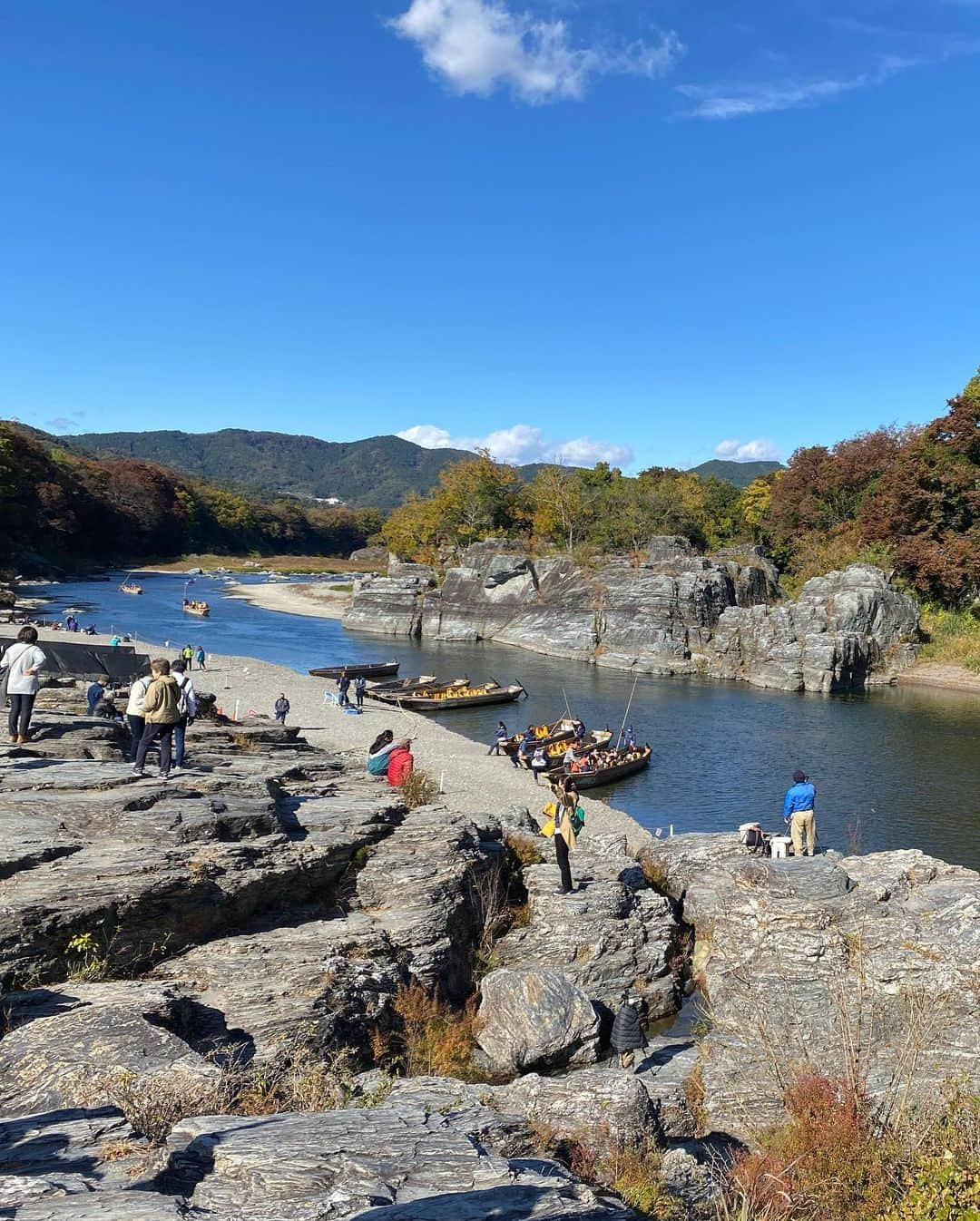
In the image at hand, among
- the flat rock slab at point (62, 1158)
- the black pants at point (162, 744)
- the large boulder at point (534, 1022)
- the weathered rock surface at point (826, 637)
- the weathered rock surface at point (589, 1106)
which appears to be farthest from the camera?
the weathered rock surface at point (826, 637)

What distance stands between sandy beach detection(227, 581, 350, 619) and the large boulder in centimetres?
7333

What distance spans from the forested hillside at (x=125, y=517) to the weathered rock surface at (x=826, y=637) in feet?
269

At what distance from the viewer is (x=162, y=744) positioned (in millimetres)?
13500

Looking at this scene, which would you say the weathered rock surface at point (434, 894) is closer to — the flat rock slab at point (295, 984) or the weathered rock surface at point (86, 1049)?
the flat rock slab at point (295, 984)

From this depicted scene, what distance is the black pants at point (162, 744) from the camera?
13.0 meters

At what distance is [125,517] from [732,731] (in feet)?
382

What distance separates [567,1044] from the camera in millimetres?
11312

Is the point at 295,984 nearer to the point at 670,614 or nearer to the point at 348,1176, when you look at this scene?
the point at 348,1176

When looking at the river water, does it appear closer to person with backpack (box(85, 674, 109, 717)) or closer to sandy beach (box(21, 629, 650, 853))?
sandy beach (box(21, 629, 650, 853))

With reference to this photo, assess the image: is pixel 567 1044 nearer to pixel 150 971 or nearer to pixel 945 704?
pixel 150 971

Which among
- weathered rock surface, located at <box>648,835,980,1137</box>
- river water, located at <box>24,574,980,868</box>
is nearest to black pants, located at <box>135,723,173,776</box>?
weathered rock surface, located at <box>648,835,980,1137</box>

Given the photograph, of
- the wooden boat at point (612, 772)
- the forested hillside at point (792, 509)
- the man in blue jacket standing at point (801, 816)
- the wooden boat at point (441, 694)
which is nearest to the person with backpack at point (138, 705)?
the man in blue jacket standing at point (801, 816)

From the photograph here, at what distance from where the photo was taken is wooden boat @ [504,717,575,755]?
32875 millimetres

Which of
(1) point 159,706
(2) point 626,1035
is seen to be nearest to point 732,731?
(2) point 626,1035
